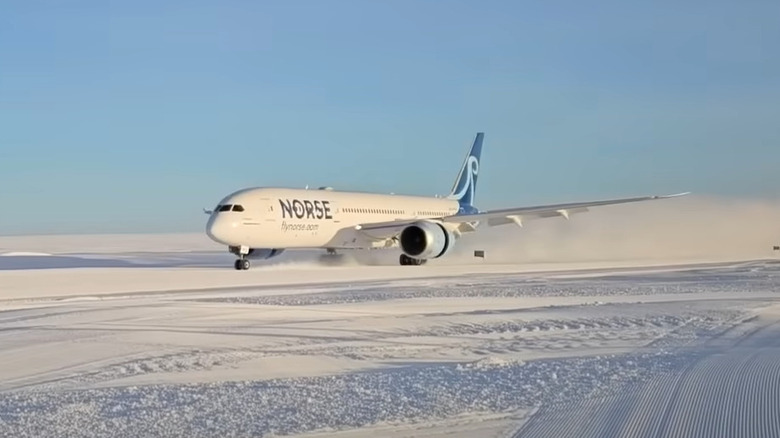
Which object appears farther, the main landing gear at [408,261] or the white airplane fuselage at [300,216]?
the main landing gear at [408,261]

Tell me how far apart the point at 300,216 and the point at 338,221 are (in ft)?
9.51

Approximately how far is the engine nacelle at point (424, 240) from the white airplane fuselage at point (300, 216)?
279 cm

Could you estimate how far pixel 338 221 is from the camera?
3659 centimetres

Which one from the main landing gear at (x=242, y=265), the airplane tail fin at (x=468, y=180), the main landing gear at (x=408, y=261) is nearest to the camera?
the main landing gear at (x=242, y=265)

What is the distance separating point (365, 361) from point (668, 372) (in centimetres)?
281

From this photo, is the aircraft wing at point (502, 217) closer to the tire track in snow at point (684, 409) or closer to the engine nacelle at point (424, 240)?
the engine nacelle at point (424, 240)

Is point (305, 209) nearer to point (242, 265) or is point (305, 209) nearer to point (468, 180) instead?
point (242, 265)

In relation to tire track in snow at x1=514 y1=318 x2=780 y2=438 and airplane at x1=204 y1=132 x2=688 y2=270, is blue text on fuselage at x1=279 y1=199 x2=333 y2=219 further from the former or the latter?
tire track in snow at x1=514 y1=318 x2=780 y2=438

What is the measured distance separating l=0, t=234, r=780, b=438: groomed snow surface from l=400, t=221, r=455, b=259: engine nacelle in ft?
60.5

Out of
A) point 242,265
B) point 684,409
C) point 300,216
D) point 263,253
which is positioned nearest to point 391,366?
point 684,409

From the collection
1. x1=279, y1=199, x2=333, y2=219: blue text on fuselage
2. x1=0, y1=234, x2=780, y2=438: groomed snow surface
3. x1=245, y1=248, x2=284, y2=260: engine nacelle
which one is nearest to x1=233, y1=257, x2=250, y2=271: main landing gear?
x1=279, y1=199, x2=333, y2=219: blue text on fuselage

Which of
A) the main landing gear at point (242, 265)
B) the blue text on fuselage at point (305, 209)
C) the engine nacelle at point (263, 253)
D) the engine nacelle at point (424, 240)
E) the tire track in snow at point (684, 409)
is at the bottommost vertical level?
the tire track in snow at point (684, 409)

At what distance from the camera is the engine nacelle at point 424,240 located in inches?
1390

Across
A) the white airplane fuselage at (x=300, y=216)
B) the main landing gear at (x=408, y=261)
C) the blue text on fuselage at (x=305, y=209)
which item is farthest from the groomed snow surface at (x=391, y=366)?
the main landing gear at (x=408, y=261)
